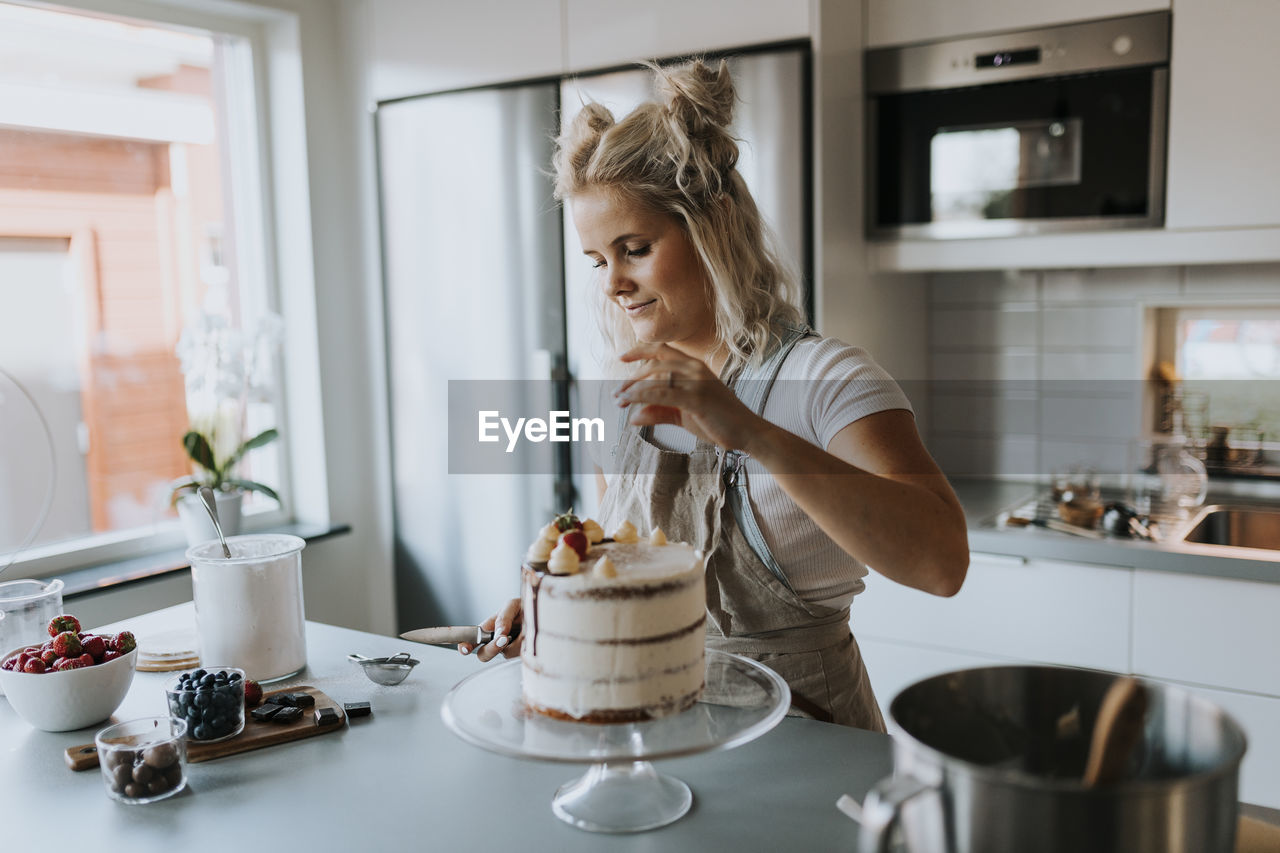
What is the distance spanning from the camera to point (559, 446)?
2668 millimetres

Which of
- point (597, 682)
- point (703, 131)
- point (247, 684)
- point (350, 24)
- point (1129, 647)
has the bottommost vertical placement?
point (1129, 647)

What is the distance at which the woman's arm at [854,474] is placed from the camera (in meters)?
1.06

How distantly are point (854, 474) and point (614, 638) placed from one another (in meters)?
0.30

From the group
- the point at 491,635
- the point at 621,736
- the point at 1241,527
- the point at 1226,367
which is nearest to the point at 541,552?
the point at 621,736

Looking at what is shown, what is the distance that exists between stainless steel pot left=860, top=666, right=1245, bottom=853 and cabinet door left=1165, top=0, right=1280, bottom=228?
1.79 metres

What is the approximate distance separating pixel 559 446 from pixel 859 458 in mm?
1534

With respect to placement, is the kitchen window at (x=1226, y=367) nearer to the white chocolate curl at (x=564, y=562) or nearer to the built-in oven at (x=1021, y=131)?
the built-in oven at (x=1021, y=131)

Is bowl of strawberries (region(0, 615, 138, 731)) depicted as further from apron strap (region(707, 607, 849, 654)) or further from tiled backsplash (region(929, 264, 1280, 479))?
tiled backsplash (region(929, 264, 1280, 479))

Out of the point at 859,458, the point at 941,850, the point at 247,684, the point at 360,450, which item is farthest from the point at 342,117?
the point at 941,850

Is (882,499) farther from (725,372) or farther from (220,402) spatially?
(220,402)

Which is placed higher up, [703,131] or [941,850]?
[703,131]

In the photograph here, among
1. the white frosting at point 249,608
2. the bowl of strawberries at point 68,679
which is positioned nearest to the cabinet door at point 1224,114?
the white frosting at point 249,608

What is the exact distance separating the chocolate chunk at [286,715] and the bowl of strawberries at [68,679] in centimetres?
22

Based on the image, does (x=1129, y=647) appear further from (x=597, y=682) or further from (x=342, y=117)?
(x=342, y=117)
